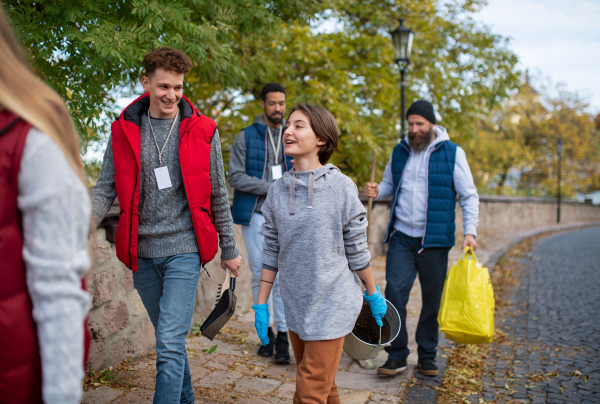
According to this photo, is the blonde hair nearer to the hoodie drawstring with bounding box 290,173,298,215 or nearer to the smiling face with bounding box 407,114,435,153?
the hoodie drawstring with bounding box 290,173,298,215

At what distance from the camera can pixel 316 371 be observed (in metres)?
2.36

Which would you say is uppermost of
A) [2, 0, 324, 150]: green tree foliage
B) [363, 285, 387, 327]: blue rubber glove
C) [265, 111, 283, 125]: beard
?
[2, 0, 324, 150]: green tree foliage

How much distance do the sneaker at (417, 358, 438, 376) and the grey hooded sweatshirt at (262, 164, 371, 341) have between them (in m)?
1.88

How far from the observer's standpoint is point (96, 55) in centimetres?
415

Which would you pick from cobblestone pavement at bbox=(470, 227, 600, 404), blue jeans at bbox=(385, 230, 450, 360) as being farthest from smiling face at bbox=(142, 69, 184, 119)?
cobblestone pavement at bbox=(470, 227, 600, 404)

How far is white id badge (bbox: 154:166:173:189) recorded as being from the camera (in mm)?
2621

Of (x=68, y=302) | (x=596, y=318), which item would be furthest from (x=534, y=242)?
(x=68, y=302)

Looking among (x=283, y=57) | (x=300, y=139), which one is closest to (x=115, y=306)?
(x=300, y=139)

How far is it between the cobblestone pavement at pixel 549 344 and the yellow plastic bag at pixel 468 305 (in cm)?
46

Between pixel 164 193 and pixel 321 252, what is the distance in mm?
839

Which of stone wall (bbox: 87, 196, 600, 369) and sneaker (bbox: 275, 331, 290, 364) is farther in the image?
sneaker (bbox: 275, 331, 290, 364)

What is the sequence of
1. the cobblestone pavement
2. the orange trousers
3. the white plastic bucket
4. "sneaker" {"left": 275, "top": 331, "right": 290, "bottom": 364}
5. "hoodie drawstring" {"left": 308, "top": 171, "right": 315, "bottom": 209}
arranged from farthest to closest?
"sneaker" {"left": 275, "top": 331, "right": 290, "bottom": 364}
the cobblestone pavement
the white plastic bucket
"hoodie drawstring" {"left": 308, "top": 171, "right": 315, "bottom": 209}
the orange trousers

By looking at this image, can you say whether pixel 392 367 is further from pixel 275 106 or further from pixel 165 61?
pixel 165 61

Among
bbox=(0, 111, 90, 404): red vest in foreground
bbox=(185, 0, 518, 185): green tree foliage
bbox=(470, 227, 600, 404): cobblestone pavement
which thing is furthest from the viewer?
bbox=(185, 0, 518, 185): green tree foliage
